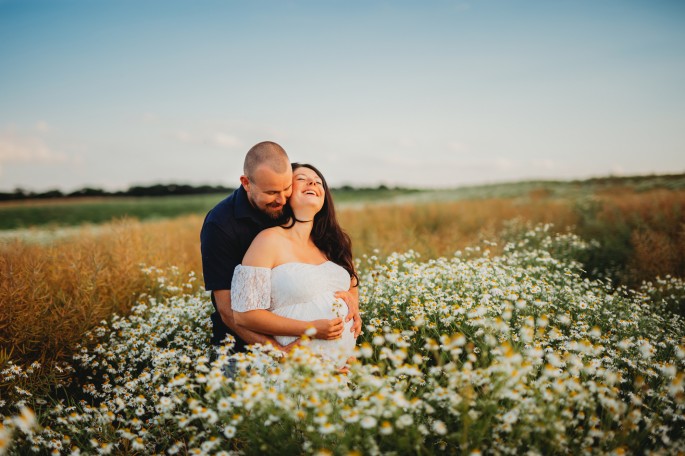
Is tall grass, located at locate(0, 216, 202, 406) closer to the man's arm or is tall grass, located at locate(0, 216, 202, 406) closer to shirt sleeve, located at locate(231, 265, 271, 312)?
the man's arm

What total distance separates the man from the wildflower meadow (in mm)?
448

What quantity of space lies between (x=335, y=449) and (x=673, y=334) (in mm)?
3455

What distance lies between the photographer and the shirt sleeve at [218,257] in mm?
3543

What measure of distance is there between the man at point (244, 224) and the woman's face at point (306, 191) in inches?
3.3

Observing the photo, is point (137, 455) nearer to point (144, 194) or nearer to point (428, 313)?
point (428, 313)

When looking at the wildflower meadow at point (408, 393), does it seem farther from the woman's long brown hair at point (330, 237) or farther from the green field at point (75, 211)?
the green field at point (75, 211)

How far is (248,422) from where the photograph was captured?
7.57ft

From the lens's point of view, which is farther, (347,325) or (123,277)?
(123,277)

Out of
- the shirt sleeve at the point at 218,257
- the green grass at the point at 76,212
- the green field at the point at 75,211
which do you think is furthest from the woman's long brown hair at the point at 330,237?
the green grass at the point at 76,212

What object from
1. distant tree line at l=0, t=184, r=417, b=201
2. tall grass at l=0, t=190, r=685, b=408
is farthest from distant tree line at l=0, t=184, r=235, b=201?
tall grass at l=0, t=190, r=685, b=408

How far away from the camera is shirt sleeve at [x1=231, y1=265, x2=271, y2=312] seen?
10.4ft

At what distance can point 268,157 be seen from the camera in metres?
3.27

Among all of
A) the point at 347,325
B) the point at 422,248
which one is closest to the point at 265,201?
the point at 347,325

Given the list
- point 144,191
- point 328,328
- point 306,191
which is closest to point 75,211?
point 144,191
